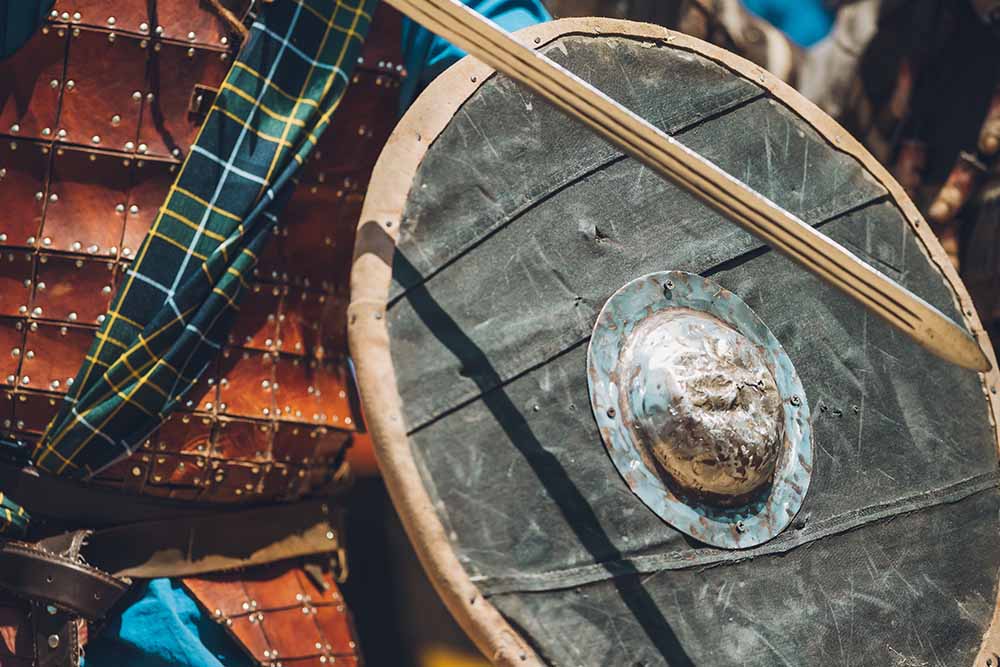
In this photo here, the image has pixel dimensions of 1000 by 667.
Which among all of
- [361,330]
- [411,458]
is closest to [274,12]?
[361,330]

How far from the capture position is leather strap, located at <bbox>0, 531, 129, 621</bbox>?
149 cm

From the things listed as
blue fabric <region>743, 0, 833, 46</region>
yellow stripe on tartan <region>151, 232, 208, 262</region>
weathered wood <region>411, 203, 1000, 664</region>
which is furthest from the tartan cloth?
blue fabric <region>743, 0, 833, 46</region>

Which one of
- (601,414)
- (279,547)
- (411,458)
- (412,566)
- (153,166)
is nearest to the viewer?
(411,458)

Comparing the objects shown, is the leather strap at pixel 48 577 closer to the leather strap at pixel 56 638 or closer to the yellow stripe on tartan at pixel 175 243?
the leather strap at pixel 56 638

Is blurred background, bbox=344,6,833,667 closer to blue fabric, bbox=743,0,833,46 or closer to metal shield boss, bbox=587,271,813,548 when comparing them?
blue fabric, bbox=743,0,833,46

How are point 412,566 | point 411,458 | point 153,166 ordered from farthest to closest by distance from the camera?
point 412,566, point 153,166, point 411,458

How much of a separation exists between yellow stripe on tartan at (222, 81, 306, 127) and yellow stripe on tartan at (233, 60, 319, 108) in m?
0.03

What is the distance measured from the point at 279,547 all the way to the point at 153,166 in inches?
21.8

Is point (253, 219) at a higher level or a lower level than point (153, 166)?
lower

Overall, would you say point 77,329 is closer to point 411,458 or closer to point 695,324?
point 411,458

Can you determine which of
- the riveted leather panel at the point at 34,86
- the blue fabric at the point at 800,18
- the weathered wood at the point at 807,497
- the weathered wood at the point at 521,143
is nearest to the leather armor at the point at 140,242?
the riveted leather panel at the point at 34,86

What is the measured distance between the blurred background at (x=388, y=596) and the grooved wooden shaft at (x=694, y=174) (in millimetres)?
1964

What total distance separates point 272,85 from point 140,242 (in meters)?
0.27

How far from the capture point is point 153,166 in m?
1.55
